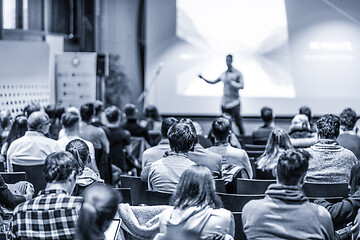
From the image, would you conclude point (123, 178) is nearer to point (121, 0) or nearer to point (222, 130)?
point (222, 130)

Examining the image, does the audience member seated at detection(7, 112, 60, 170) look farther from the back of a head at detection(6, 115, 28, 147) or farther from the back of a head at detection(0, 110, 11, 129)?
the back of a head at detection(0, 110, 11, 129)

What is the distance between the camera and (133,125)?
25.4 feet

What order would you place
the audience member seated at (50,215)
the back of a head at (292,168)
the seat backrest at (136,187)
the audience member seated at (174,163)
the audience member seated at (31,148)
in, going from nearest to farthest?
the audience member seated at (50,215)
the back of a head at (292,168)
the audience member seated at (174,163)
the seat backrest at (136,187)
the audience member seated at (31,148)

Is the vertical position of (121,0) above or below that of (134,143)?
above

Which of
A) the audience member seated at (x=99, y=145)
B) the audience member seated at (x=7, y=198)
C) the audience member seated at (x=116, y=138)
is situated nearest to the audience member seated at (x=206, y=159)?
the audience member seated at (x=7, y=198)

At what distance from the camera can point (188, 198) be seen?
108 inches

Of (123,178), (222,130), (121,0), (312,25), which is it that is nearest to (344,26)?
(312,25)

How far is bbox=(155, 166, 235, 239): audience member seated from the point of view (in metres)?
2.72

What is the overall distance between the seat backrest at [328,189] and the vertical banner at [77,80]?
690 centimetres

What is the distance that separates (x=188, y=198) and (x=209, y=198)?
0.10 m

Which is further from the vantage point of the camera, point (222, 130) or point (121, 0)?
point (121, 0)

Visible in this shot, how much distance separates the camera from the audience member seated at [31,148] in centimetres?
512

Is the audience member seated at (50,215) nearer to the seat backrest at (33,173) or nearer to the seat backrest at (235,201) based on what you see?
the seat backrest at (235,201)

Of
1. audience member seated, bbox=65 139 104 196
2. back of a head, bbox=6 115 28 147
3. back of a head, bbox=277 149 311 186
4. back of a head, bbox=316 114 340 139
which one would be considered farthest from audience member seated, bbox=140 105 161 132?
back of a head, bbox=277 149 311 186
